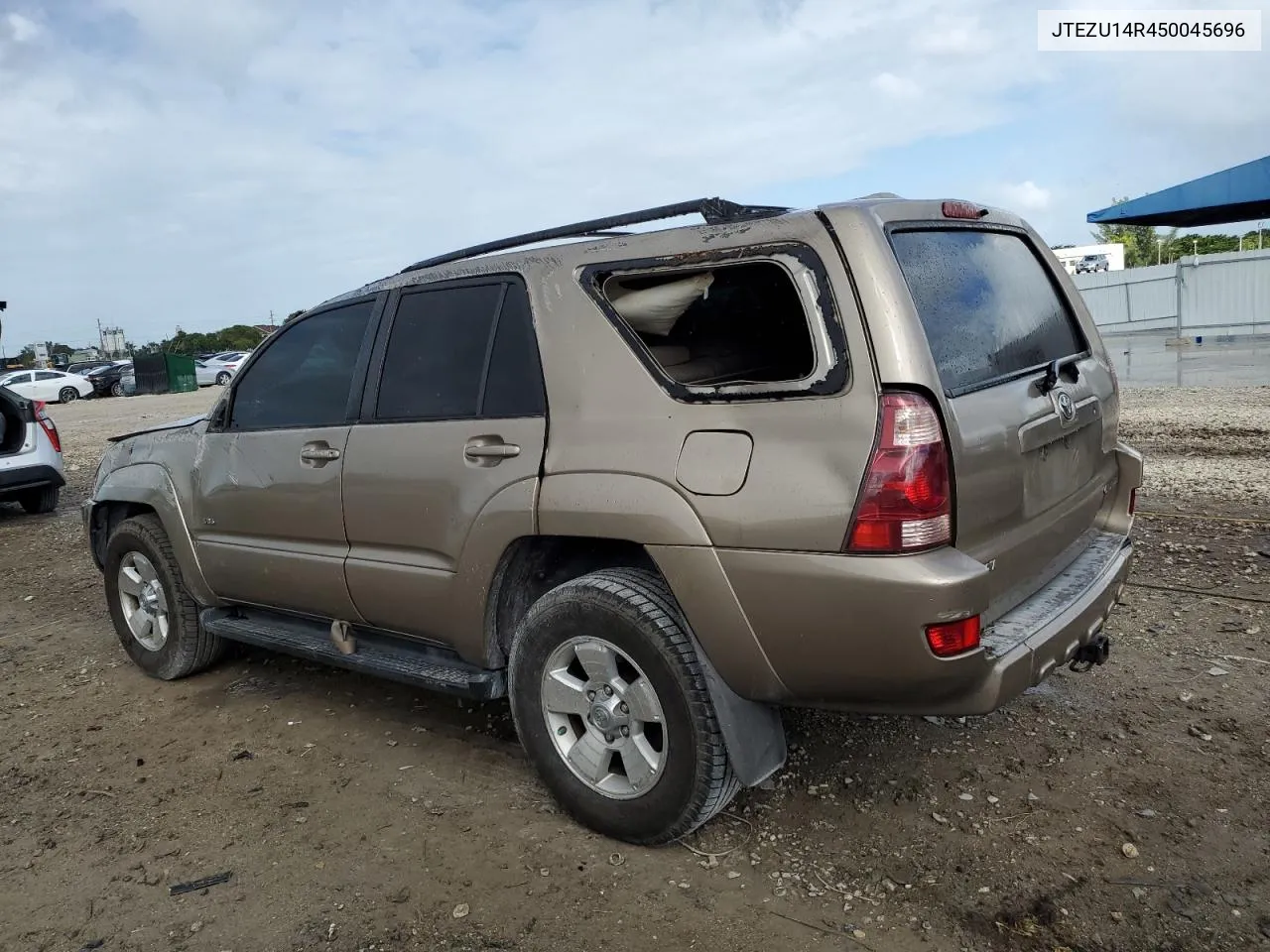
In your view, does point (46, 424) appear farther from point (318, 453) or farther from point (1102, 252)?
point (1102, 252)

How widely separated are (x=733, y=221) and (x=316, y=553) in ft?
6.78

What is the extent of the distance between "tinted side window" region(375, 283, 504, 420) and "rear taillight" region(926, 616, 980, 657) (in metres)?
1.65

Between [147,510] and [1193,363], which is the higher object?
[147,510]

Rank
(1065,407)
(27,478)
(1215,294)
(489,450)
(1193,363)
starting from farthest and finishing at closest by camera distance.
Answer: (1215,294)
(1193,363)
(27,478)
(489,450)
(1065,407)

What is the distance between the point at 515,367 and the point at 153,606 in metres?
2.64

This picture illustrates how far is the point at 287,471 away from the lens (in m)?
3.85

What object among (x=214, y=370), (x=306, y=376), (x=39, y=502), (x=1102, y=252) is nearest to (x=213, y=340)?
(x=214, y=370)

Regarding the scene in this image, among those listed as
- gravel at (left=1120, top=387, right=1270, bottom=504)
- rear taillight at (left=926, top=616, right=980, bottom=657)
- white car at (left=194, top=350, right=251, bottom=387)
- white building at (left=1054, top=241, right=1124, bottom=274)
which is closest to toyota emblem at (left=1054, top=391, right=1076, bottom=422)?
rear taillight at (left=926, top=616, right=980, bottom=657)

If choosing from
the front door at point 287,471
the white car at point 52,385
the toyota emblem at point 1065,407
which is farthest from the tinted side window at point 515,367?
the white car at point 52,385

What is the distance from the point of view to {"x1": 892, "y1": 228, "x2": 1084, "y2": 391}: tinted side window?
8.83ft

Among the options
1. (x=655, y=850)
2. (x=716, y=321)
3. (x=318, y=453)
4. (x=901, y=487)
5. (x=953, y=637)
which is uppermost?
(x=716, y=321)

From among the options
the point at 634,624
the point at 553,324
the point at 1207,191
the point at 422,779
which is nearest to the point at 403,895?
the point at 422,779

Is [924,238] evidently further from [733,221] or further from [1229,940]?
[1229,940]

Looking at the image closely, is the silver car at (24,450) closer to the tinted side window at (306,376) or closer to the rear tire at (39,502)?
the rear tire at (39,502)
